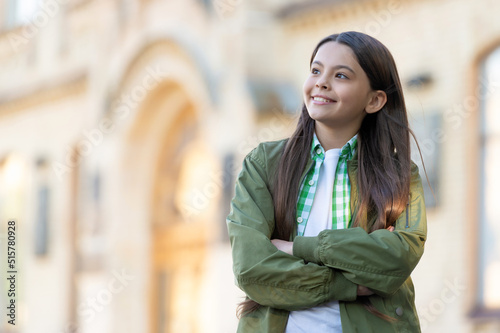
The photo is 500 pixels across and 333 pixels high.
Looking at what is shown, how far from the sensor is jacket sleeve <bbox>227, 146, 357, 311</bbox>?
304 centimetres

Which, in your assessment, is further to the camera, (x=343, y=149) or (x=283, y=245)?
(x=343, y=149)

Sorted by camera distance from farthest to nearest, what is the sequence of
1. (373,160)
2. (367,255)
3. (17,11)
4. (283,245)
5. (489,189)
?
(17,11) → (489,189) → (373,160) → (283,245) → (367,255)

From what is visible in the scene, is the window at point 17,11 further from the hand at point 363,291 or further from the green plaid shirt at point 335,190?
the hand at point 363,291

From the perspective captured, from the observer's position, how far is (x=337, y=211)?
10.6 feet

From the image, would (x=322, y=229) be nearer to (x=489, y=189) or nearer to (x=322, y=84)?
(x=322, y=84)

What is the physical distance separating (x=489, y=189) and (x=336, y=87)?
7.07 m

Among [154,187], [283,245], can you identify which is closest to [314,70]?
[283,245]

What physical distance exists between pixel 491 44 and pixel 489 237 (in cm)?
201

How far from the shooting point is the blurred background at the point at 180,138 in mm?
10062

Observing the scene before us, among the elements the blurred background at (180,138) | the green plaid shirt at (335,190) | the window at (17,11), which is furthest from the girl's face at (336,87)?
the window at (17,11)

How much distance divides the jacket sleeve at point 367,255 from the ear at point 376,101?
462mm

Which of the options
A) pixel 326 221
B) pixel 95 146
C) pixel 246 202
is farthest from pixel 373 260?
pixel 95 146

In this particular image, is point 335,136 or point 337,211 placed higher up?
point 335,136

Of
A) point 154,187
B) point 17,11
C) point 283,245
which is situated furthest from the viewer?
point 17,11
